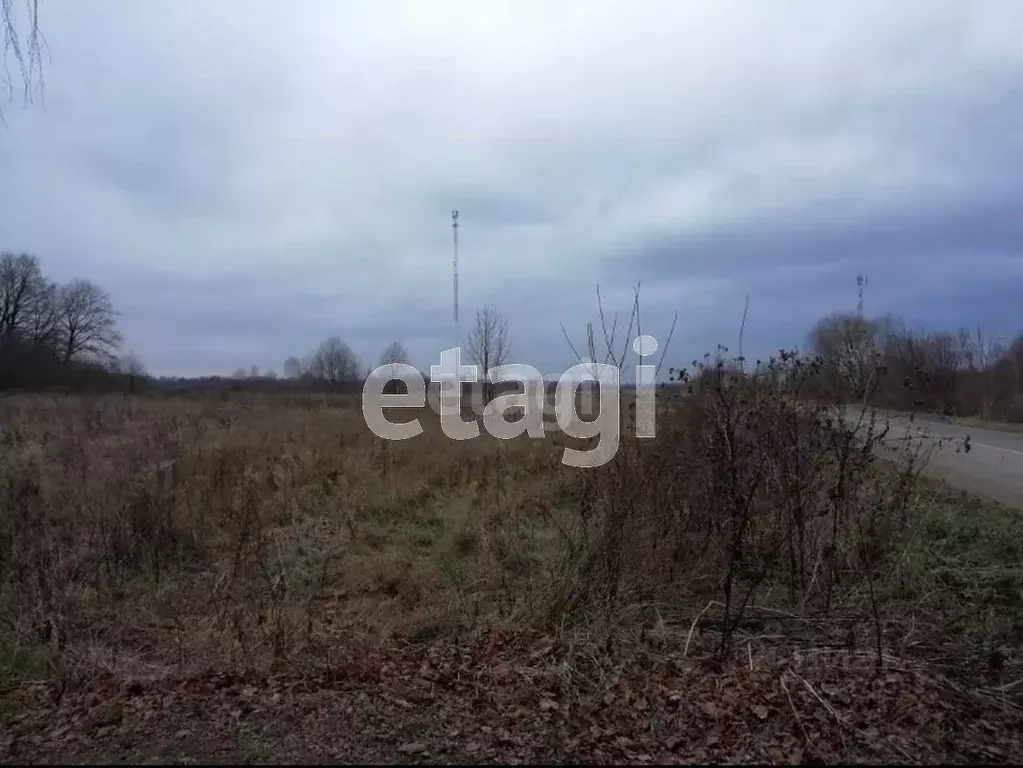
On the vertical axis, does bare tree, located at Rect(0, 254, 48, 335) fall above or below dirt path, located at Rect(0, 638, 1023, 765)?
above

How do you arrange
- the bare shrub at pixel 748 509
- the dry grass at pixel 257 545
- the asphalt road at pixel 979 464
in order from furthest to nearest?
1. the asphalt road at pixel 979 464
2. the bare shrub at pixel 748 509
3. the dry grass at pixel 257 545

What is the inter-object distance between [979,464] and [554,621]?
36.2 ft

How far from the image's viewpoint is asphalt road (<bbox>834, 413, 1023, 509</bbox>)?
735cm

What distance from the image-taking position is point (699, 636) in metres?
4.24

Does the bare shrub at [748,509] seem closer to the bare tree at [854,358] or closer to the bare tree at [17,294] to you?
the bare tree at [854,358]

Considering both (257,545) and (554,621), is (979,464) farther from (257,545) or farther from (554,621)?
(257,545)

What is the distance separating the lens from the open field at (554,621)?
3.12m

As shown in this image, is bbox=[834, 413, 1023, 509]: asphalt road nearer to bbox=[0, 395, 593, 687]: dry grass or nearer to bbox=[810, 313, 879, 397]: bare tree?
bbox=[810, 313, 879, 397]: bare tree

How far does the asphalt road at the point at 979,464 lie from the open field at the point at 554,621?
0.70m

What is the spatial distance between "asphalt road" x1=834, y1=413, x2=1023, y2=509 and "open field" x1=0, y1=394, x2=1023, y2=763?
27.5 inches

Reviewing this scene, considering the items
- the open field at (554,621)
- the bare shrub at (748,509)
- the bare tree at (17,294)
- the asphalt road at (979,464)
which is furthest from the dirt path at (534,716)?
the bare tree at (17,294)

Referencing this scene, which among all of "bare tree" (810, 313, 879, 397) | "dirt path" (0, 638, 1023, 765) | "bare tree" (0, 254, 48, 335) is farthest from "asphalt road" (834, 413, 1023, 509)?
"bare tree" (0, 254, 48, 335)

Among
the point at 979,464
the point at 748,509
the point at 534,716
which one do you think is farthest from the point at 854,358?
the point at 979,464

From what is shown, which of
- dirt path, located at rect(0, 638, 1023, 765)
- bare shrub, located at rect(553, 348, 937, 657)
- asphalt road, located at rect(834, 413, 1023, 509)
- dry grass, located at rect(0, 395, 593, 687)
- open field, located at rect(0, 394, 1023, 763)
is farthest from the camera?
asphalt road, located at rect(834, 413, 1023, 509)
